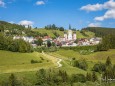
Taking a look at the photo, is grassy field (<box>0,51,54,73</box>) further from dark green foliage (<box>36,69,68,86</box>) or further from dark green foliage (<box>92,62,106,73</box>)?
dark green foliage (<box>92,62,106,73</box>)

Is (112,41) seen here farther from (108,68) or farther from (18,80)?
(18,80)

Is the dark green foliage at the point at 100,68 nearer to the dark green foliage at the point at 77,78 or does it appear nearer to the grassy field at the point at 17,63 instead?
the grassy field at the point at 17,63

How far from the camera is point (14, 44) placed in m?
135

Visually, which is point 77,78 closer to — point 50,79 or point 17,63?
point 50,79

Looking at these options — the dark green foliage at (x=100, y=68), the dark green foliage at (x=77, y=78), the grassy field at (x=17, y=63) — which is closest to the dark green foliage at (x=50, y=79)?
the dark green foliage at (x=77, y=78)

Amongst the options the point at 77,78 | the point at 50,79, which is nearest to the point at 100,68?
the point at 77,78

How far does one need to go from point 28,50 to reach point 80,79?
198 feet

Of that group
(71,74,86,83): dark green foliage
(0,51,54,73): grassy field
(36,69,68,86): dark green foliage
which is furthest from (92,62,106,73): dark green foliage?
(36,69,68,86): dark green foliage

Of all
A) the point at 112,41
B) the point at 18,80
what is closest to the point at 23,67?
the point at 18,80

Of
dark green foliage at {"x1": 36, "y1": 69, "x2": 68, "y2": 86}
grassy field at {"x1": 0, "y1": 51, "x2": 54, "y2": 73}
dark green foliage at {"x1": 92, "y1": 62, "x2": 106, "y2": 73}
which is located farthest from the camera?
dark green foliage at {"x1": 92, "y1": 62, "x2": 106, "y2": 73}

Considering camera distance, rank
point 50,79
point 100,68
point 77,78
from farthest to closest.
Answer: point 100,68 < point 77,78 < point 50,79

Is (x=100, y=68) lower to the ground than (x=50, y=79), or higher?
higher

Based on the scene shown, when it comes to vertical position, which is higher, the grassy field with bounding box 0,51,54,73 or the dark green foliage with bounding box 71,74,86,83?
the grassy field with bounding box 0,51,54,73

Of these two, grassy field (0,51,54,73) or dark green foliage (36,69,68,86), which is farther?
grassy field (0,51,54,73)
